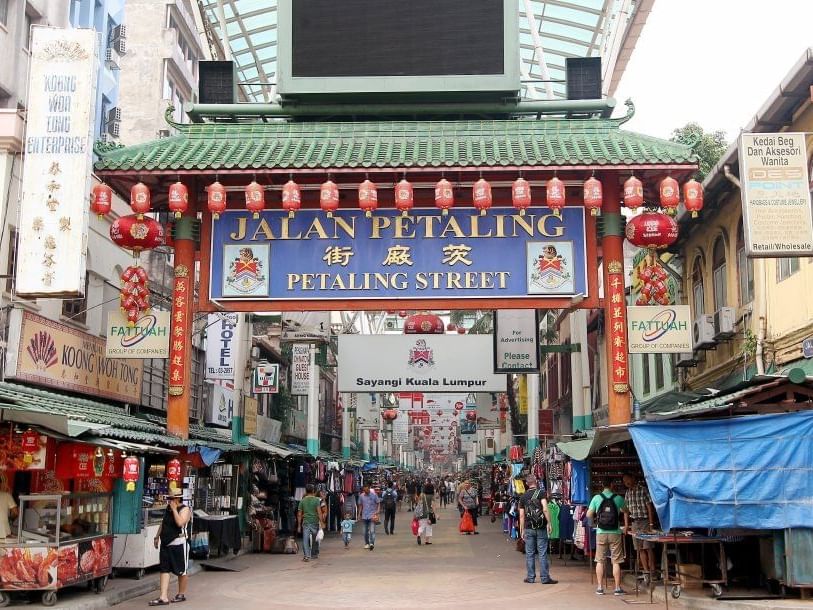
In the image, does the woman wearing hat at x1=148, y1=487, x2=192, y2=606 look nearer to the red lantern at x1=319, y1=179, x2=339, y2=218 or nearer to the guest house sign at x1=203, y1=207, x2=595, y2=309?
the guest house sign at x1=203, y1=207, x2=595, y2=309

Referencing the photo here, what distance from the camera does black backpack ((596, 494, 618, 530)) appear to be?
16.0 meters

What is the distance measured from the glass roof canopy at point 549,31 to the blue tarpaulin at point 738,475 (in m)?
14.6

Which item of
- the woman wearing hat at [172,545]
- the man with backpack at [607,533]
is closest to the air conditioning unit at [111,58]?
the woman wearing hat at [172,545]

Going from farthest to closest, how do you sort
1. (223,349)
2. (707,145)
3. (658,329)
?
(223,349)
(707,145)
(658,329)

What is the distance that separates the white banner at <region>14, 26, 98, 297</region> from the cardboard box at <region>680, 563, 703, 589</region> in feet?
36.7

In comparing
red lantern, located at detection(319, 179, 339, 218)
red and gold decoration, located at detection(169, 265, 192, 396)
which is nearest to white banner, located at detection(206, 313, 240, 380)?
red and gold decoration, located at detection(169, 265, 192, 396)

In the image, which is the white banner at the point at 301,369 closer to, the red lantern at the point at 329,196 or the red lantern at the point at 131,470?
the red lantern at the point at 329,196

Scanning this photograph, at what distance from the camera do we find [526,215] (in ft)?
62.4

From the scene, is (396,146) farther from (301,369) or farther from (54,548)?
(301,369)

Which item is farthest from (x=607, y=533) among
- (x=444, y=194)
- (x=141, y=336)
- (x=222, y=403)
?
(x=222, y=403)

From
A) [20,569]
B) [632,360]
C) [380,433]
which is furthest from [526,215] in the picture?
[380,433]

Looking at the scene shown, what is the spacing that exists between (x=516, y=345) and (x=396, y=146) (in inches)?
413

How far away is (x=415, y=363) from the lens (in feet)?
101

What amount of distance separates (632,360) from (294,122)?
1704 centimetres
